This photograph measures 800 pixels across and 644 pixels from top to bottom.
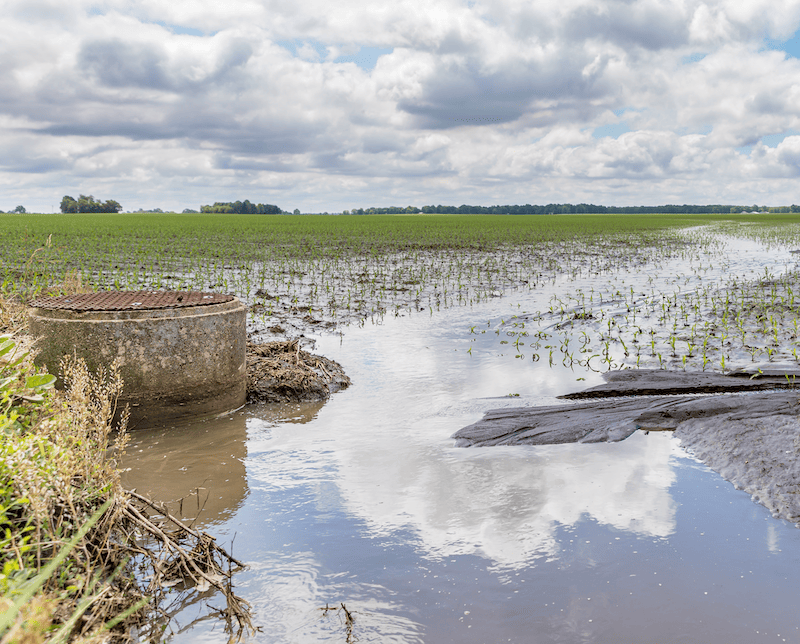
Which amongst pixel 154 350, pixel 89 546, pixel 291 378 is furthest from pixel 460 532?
pixel 291 378

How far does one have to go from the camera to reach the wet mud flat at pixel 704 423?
4695mm

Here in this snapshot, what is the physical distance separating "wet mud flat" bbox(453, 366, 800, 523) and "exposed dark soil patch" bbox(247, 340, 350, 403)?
2.15 meters

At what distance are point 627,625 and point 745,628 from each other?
59 cm

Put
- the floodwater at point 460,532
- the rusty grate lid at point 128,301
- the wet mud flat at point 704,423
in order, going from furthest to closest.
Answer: the rusty grate lid at point 128,301 → the wet mud flat at point 704,423 → the floodwater at point 460,532

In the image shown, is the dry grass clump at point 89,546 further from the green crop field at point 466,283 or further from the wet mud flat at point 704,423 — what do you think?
the green crop field at point 466,283

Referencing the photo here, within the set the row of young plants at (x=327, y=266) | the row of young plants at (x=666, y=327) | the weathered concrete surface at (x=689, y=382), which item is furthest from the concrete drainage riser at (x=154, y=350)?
the row of young plants at (x=666, y=327)

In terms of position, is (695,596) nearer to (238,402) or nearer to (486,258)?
(238,402)

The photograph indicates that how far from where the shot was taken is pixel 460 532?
3889mm

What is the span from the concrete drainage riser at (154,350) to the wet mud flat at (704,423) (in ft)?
8.72

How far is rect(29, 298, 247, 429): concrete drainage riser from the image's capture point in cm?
564

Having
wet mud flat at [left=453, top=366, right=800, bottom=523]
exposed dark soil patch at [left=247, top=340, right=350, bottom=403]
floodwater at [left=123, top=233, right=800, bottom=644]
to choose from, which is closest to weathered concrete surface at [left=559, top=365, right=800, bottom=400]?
wet mud flat at [left=453, top=366, right=800, bottom=523]

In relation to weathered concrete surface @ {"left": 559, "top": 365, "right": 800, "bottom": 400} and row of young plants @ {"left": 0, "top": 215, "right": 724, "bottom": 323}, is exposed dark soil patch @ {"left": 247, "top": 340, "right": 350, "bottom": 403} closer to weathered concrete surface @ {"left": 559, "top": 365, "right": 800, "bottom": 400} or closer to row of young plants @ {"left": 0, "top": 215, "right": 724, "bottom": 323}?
weathered concrete surface @ {"left": 559, "top": 365, "right": 800, "bottom": 400}

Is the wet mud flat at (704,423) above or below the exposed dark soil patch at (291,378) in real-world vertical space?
below

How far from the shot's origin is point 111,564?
305 centimetres
